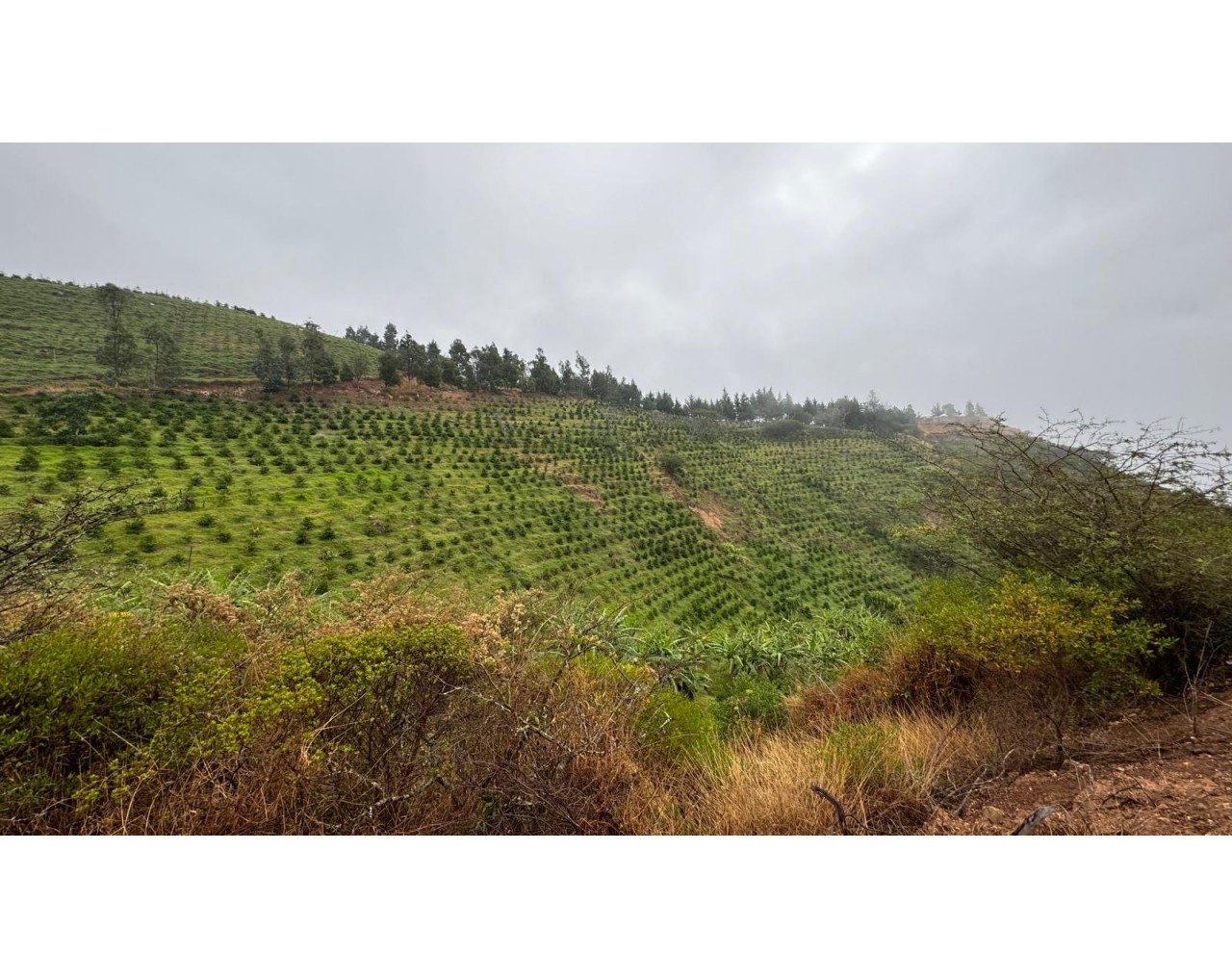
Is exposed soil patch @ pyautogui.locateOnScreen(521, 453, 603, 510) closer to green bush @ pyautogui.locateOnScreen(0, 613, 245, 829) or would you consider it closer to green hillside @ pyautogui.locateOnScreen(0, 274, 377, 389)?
green bush @ pyautogui.locateOnScreen(0, 613, 245, 829)

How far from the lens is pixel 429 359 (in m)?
51.7

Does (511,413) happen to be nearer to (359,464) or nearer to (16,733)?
(359,464)

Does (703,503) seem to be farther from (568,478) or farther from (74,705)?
(74,705)

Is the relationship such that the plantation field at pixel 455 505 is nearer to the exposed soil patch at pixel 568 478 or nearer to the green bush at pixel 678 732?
the exposed soil patch at pixel 568 478

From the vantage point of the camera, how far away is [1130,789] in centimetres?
341

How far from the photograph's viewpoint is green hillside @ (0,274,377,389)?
30.5 metres

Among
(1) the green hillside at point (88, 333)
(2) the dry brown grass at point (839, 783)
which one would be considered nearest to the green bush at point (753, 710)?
(2) the dry brown grass at point (839, 783)

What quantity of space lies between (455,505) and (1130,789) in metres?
22.2

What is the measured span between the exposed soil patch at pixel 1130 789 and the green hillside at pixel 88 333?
44.9 m

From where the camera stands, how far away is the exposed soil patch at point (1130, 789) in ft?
10.1

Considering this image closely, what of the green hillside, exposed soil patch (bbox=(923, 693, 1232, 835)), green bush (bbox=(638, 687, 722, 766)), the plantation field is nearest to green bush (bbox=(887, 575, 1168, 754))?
exposed soil patch (bbox=(923, 693, 1232, 835))

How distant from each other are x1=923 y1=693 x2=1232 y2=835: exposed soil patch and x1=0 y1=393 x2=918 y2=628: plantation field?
9868 millimetres

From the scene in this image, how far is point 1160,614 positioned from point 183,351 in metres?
62.8


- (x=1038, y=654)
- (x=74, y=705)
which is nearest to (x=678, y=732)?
(x=1038, y=654)
